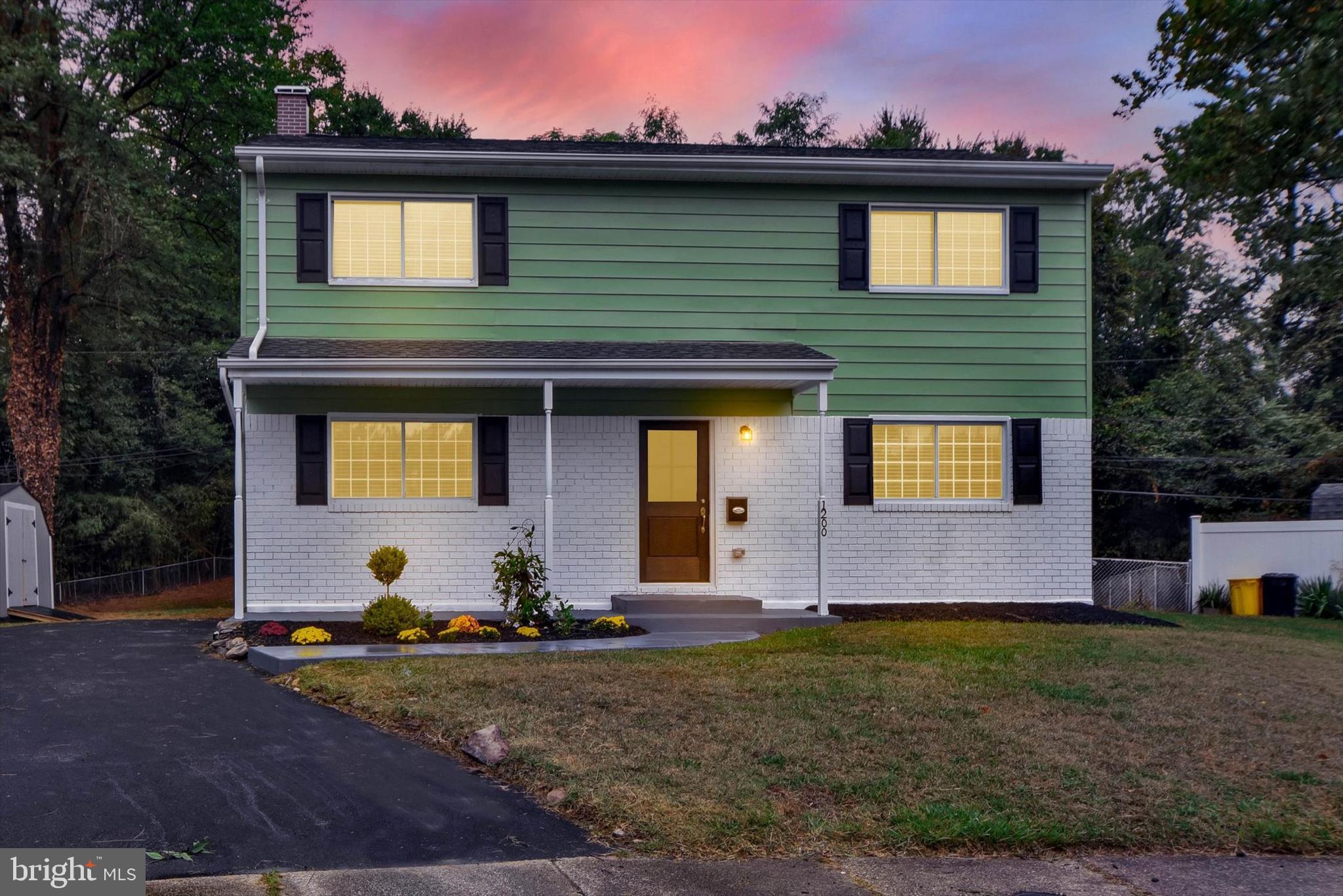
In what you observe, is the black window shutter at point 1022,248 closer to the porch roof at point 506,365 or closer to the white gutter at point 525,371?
the porch roof at point 506,365

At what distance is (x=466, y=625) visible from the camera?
1035cm

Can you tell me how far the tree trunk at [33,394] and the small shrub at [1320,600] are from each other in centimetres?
2233

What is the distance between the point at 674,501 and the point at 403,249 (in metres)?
4.47

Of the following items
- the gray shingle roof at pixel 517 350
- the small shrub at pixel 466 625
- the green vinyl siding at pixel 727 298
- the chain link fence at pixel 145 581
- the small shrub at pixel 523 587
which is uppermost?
the green vinyl siding at pixel 727 298

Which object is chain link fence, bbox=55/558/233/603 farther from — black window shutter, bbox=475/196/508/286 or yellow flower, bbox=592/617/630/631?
yellow flower, bbox=592/617/630/631

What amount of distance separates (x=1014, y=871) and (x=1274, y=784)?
215cm

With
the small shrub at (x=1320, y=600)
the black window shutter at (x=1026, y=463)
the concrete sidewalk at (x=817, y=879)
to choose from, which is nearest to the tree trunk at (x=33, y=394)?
the black window shutter at (x=1026, y=463)

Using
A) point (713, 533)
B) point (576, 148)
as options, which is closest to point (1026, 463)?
point (713, 533)

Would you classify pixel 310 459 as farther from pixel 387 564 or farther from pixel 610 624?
pixel 610 624

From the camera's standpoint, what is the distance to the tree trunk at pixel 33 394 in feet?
67.1

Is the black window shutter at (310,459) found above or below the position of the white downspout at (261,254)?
below

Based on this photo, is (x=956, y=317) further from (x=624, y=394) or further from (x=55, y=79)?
(x=55, y=79)

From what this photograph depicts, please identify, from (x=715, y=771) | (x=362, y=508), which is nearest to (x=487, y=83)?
(x=362, y=508)

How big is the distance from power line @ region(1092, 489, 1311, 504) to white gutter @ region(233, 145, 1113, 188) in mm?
11935
